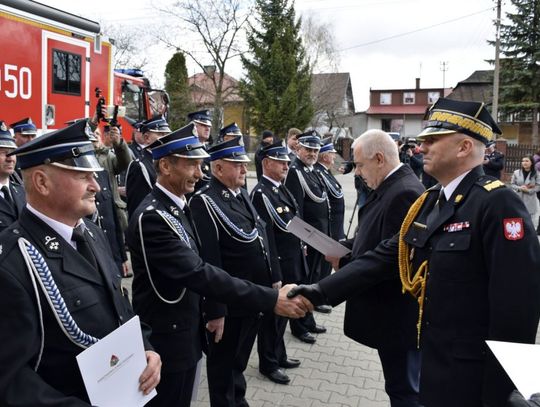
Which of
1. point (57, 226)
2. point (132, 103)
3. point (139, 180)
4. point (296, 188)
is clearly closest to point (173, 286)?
point (57, 226)

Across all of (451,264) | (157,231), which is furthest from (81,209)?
(451,264)

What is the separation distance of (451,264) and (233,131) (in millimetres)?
4572

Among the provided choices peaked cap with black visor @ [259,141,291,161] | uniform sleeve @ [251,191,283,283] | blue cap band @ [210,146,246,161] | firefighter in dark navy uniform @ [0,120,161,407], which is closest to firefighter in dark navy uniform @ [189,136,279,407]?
blue cap band @ [210,146,246,161]

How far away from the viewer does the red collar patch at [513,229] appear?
2.13 m

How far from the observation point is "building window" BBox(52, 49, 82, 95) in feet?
21.5

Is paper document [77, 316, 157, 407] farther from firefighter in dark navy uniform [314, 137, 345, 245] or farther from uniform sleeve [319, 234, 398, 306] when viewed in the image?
firefighter in dark navy uniform [314, 137, 345, 245]

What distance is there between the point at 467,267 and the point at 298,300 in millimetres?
1179

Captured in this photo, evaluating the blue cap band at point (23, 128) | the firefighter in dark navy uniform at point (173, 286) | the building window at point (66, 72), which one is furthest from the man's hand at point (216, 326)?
the building window at point (66, 72)

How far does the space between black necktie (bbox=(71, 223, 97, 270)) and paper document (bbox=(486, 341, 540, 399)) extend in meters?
1.57

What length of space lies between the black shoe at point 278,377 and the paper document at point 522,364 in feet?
9.56

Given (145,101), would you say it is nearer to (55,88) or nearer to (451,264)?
(55,88)

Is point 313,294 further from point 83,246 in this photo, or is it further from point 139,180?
point 139,180

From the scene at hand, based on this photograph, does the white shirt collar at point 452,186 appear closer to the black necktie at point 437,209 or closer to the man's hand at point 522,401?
the black necktie at point 437,209

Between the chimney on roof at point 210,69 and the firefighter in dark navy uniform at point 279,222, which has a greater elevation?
the chimney on roof at point 210,69
